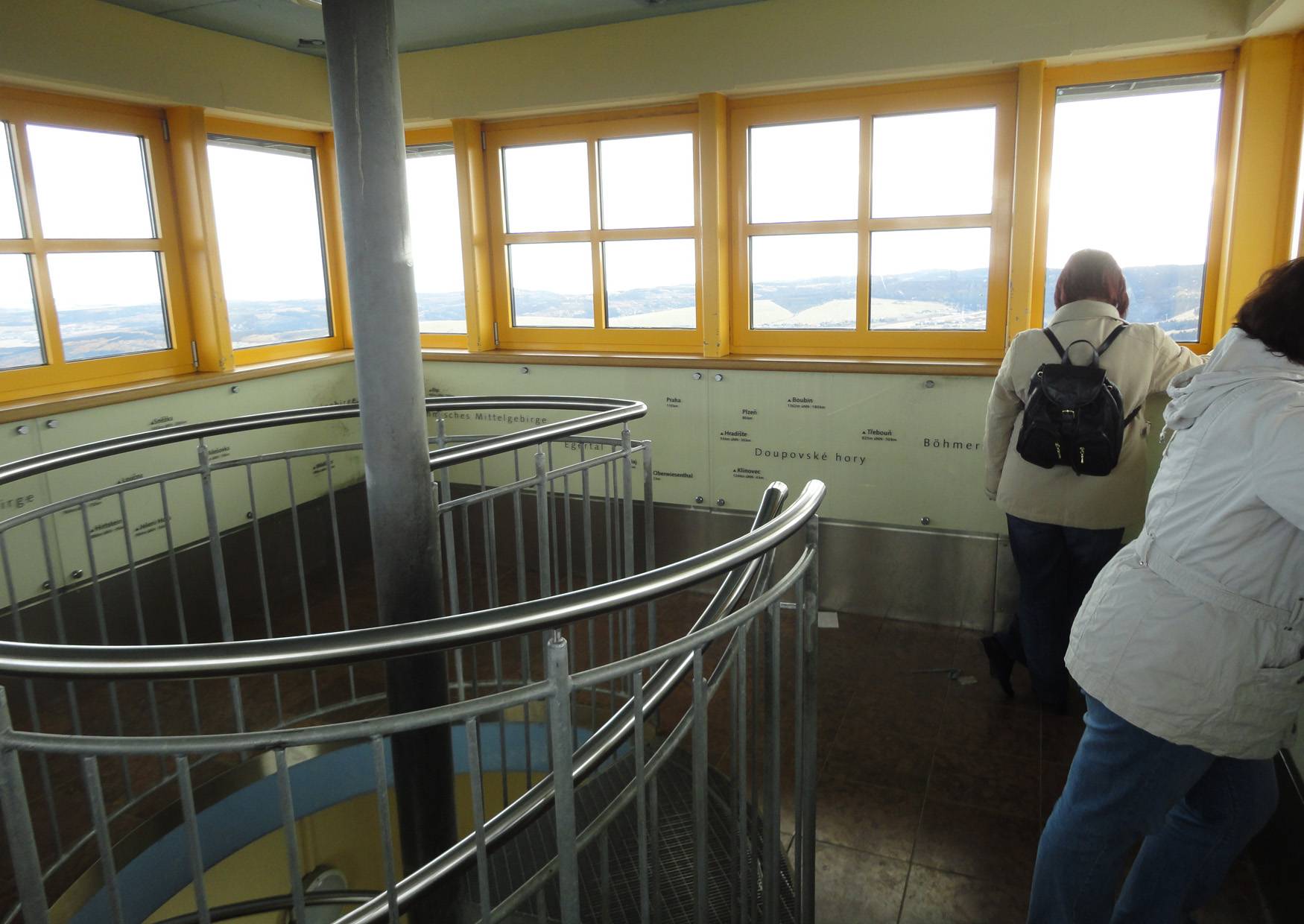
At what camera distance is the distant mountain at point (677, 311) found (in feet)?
11.6

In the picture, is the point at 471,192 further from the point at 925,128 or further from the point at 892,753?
the point at 892,753

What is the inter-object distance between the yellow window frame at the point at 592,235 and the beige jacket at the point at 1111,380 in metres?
1.77

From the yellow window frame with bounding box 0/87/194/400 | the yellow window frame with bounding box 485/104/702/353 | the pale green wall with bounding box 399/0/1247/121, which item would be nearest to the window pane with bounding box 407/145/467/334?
the yellow window frame with bounding box 485/104/702/353

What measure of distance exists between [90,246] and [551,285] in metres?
2.04

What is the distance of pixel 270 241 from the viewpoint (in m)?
4.58

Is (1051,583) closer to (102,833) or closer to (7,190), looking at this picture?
(102,833)

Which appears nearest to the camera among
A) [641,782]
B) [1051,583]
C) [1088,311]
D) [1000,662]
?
[641,782]

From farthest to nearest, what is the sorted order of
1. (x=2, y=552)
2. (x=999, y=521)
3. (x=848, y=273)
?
(x=848, y=273) → (x=999, y=521) → (x=2, y=552)

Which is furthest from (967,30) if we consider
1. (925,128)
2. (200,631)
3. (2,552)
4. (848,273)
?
(200,631)

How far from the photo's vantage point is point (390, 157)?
164 centimetres

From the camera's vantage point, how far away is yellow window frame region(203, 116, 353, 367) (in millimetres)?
4438

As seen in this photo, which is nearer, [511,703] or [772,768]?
[511,703]

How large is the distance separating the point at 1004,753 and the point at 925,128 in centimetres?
252

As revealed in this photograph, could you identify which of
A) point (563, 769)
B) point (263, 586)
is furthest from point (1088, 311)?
point (263, 586)
